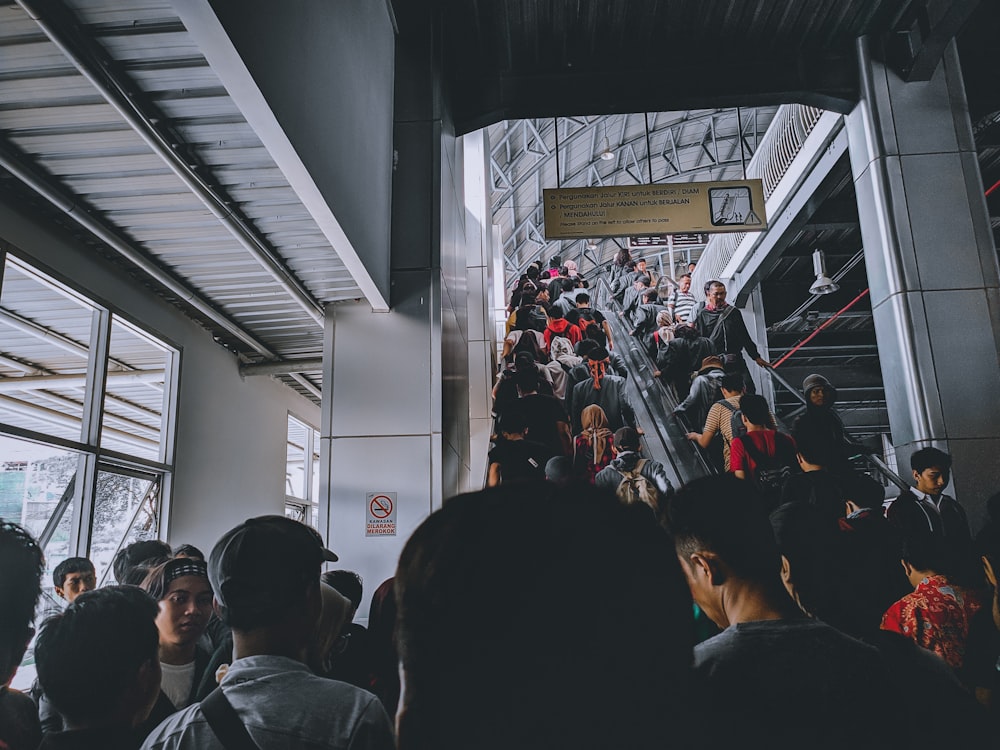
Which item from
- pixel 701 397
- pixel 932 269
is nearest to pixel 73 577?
pixel 701 397

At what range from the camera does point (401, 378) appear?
5.73 m

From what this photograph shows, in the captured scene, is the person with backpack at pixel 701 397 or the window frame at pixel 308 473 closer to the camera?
the person with backpack at pixel 701 397

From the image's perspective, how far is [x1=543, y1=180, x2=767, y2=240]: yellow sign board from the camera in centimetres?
816

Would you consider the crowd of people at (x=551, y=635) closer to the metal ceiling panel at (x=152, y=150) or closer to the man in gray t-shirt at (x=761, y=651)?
the man in gray t-shirt at (x=761, y=651)

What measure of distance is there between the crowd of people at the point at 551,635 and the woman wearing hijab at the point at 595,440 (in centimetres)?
348

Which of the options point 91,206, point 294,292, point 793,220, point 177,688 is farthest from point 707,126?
point 177,688

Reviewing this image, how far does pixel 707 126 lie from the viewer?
67.8 feet

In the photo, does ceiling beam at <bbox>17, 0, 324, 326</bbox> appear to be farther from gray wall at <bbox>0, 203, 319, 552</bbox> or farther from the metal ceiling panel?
gray wall at <bbox>0, 203, 319, 552</bbox>

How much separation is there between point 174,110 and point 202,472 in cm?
527

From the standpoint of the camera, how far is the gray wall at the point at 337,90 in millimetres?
3062

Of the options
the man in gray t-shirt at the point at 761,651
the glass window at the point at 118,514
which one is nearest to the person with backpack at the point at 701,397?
the glass window at the point at 118,514

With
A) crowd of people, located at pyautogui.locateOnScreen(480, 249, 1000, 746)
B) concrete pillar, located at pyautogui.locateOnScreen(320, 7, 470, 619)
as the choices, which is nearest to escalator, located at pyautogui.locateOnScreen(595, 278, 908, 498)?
crowd of people, located at pyautogui.locateOnScreen(480, 249, 1000, 746)

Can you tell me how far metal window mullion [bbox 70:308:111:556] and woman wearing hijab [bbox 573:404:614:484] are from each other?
14.0 ft

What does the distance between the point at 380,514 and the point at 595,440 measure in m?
2.59
